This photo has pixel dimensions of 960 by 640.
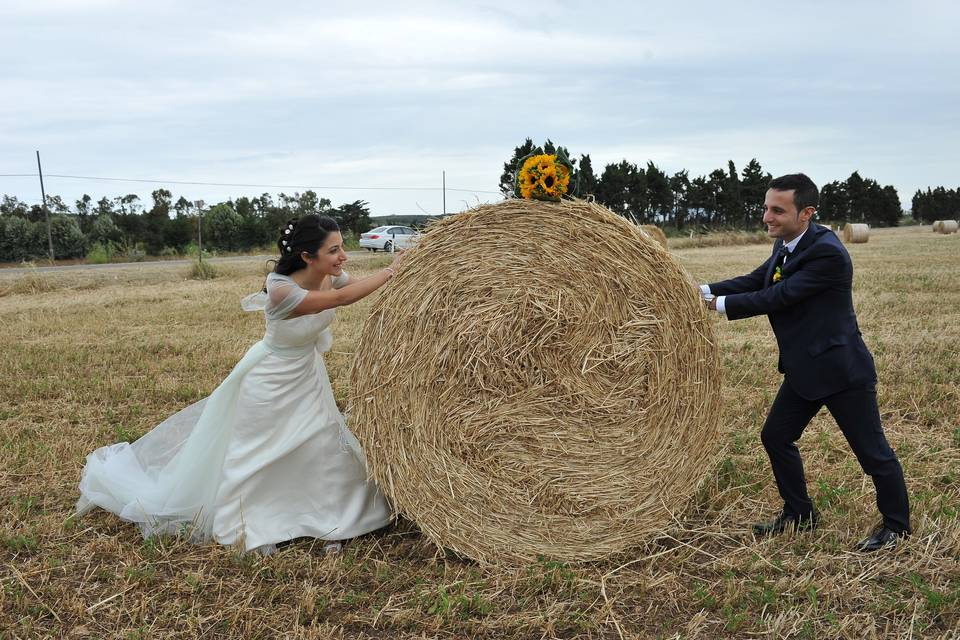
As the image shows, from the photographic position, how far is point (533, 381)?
3855 millimetres

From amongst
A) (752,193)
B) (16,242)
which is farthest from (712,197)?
(16,242)

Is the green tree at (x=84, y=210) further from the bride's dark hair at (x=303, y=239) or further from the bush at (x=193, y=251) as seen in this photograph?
the bride's dark hair at (x=303, y=239)

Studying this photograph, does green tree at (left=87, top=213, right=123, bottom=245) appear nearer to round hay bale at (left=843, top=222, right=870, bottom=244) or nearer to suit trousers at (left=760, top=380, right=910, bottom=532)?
round hay bale at (left=843, top=222, right=870, bottom=244)

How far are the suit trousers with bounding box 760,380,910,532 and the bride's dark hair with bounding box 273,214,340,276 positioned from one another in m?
2.48

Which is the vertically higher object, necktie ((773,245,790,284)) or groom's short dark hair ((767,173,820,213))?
groom's short dark hair ((767,173,820,213))

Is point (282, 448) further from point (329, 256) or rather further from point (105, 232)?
point (105, 232)

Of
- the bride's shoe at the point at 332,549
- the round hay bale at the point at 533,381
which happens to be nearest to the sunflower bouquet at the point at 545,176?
the round hay bale at the point at 533,381

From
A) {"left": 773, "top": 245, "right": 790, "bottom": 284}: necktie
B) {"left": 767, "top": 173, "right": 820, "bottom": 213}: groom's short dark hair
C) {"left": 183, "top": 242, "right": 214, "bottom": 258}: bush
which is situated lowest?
{"left": 183, "top": 242, "right": 214, "bottom": 258}: bush

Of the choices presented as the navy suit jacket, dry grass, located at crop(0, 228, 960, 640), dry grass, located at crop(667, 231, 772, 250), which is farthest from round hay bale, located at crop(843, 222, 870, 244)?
the navy suit jacket

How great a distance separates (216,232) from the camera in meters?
31.2

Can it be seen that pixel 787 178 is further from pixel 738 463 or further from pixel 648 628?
pixel 648 628

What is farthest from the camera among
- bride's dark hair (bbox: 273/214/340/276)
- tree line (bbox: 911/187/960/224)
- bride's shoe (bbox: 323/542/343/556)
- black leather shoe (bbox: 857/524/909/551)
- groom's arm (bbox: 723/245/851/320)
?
tree line (bbox: 911/187/960/224)

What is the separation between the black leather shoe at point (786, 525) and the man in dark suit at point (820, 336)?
257mm

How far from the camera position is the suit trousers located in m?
3.71
